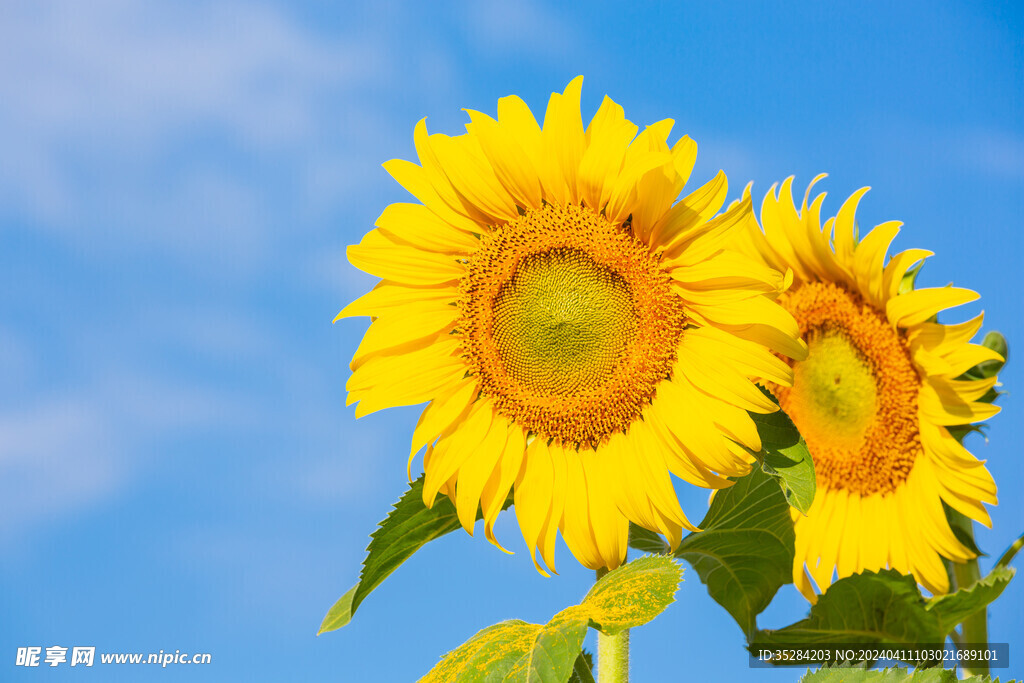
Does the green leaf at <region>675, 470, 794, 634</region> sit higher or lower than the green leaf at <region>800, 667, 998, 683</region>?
higher

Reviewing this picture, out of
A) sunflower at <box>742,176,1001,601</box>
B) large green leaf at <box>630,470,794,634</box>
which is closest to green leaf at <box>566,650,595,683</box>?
large green leaf at <box>630,470,794,634</box>

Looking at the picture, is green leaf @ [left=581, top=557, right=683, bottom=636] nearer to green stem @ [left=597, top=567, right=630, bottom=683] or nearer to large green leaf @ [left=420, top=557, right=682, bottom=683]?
large green leaf @ [left=420, top=557, right=682, bottom=683]

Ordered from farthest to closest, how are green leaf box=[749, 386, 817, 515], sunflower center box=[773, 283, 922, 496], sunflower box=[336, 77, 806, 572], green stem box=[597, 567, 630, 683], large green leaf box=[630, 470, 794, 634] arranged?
sunflower center box=[773, 283, 922, 496], large green leaf box=[630, 470, 794, 634], green stem box=[597, 567, 630, 683], sunflower box=[336, 77, 806, 572], green leaf box=[749, 386, 817, 515]

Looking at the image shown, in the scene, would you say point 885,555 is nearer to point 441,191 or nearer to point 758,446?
point 758,446

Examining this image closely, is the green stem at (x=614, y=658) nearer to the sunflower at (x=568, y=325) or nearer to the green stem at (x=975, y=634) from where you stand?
the sunflower at (x=568, y=325)

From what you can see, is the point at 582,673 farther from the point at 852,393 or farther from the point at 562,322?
the point at 852,393
